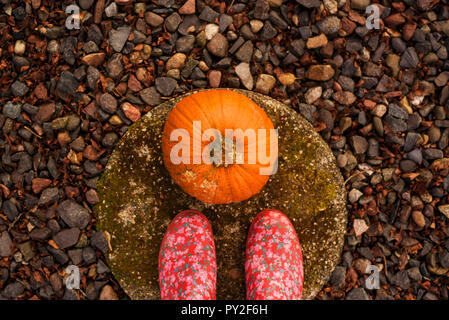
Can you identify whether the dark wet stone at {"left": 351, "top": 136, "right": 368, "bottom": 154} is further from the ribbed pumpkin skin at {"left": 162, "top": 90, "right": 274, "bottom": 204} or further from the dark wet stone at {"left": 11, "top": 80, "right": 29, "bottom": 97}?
the dark wet stone at {"left": 11, "top": 80, "right": 29, "bottom": 97}

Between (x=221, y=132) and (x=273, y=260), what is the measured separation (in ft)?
2.68

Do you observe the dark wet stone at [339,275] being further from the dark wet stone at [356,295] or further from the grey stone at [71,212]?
the grey stone at [71,212]

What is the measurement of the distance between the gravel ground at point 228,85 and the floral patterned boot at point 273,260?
0.33m

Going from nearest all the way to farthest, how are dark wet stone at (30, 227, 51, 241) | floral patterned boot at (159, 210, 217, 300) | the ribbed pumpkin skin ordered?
the ribbed pumpkin skin → floral patterned boot at (159, 210, 217, 300) → dark wet stone at (30, 227, 51, 241)

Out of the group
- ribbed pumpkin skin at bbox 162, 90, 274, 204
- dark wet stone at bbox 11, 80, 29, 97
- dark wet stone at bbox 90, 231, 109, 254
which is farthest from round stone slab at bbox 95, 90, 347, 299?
dark wet stone at bbox 11, 80, 29, 97

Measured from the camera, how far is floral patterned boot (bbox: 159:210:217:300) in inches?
85.1

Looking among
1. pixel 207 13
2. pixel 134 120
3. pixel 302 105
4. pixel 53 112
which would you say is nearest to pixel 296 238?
pixel 302 105

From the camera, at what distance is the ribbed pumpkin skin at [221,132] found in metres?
1.94

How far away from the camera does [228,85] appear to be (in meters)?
2.34

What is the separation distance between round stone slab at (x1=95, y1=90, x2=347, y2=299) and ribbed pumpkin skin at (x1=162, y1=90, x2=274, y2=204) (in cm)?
30

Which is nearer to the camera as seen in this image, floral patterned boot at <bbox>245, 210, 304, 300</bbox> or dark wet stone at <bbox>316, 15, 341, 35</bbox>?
floral patterned boot at <bbox>245, 210, 304, 300</bbox>

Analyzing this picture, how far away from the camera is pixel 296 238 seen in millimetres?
2289

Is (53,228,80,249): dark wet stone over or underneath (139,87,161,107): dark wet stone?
underneath

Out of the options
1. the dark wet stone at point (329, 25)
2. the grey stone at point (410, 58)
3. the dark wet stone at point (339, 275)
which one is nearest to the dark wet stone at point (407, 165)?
the grey stone at point (410, 58)
